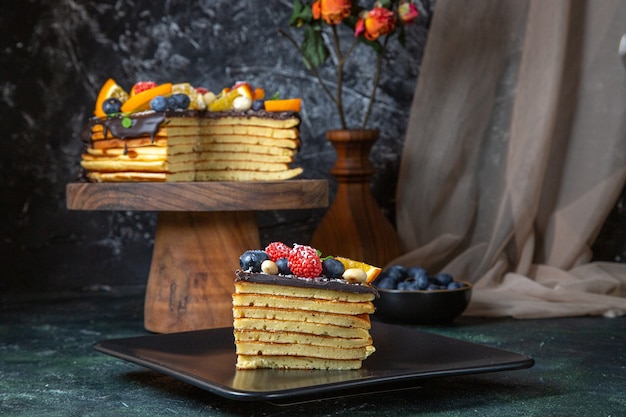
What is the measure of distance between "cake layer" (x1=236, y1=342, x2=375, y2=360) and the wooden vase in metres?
1.18

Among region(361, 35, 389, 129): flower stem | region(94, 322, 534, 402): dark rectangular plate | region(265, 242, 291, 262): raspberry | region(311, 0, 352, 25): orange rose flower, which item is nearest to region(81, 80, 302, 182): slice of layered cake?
region(311, 0, 352, 25): orange rose flower

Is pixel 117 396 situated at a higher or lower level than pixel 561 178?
lower

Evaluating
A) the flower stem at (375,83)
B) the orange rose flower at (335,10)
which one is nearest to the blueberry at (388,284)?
the flower stem at (375,83)

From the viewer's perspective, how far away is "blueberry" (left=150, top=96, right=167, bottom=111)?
7.95ft

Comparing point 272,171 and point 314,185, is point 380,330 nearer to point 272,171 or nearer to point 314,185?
point 314,185

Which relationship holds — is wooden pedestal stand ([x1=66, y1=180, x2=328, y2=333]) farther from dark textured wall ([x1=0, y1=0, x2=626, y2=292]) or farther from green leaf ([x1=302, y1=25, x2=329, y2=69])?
dark textured wall ([x1=0, y1=0, x2=626, y2=292])

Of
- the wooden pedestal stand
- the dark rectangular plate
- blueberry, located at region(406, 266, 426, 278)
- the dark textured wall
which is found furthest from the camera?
the dark textured wall

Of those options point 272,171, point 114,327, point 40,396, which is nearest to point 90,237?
point 114,327

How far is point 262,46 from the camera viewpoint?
322 centimetres

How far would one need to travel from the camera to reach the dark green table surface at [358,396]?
5.57 ft

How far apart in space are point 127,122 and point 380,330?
0.83m

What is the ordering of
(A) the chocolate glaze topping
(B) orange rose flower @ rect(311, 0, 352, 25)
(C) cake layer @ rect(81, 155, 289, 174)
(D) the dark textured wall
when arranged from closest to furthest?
(A) the chocolate glaze topping
(C) cake layer @ rect(81, 155, 289, 174)
(B) orange rose flower @ rect(311, 0, 352, 25)
(D) the dark textured wall

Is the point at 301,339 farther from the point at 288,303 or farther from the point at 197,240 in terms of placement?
the point at 197,240

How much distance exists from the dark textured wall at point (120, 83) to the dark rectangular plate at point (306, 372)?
128cm
